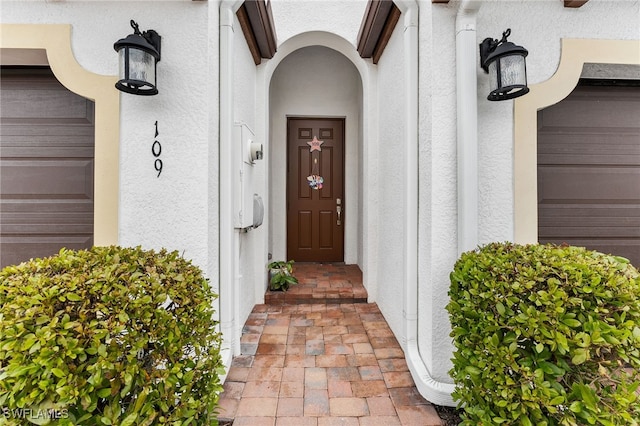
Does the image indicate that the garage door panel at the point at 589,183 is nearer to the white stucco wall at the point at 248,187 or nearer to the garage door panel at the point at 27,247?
the white stucco wall at the point at 248,187

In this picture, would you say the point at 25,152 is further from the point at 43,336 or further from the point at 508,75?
the point at 508,75

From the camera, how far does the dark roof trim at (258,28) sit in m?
2.76

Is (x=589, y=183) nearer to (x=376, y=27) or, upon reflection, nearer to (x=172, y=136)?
(x=376, y=27)

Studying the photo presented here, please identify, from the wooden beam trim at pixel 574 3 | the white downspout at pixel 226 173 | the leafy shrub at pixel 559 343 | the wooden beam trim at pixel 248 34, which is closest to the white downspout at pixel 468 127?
the leafy shrub at pixel 559 343

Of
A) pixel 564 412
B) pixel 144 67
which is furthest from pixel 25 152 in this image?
pixel 564 412

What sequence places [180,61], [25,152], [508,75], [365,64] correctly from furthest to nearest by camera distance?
[365,64] < [25,152] < [180,61] < [508,75]

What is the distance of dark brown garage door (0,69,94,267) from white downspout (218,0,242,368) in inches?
43.4

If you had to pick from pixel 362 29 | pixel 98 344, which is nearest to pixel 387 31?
pixel 362 29

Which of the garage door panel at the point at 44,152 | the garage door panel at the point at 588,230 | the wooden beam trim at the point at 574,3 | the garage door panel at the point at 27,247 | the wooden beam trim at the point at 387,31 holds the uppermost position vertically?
the wooden beam trim at the point at 387,31

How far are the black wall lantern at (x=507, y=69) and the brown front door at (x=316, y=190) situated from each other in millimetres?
3571

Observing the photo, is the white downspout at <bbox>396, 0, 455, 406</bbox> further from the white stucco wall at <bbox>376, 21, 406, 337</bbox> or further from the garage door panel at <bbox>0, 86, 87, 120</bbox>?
the garage door panel at <bbox>0, 86, 87, 120</bbox>

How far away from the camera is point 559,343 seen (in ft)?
4.43

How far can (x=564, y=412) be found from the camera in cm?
140

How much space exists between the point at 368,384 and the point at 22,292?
1938 mm
